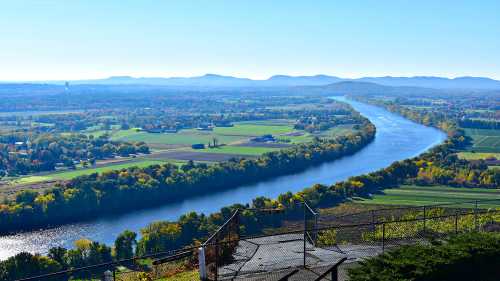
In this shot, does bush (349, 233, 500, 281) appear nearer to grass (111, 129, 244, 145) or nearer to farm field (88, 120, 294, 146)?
farm field (88, 120, 294, 146)

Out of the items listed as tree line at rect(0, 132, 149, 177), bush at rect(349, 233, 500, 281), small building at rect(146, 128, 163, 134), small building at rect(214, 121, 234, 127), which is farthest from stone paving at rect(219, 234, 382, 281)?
small building at rect(214, 121, 234, 127)

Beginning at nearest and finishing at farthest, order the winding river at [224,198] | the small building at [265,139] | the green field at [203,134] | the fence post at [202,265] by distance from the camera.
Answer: the fence post at [202,265], the winding river at [224,198], the small building at [265,139], the green field at [203,134]

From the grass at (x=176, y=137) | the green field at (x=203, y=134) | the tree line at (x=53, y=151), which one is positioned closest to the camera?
the tree line at (x=53, y=151)

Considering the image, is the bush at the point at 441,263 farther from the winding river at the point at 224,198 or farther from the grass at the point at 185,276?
the winding river at the point at 224,198

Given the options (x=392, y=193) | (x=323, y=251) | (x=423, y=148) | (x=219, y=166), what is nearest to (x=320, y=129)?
(x=423, y=148)

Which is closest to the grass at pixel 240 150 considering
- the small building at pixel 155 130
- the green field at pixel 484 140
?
the green field at pixel 484 140

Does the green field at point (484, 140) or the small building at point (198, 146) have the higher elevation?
the green field at point (484, 140)

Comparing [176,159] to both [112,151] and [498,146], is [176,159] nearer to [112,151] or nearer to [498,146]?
[112,151]
